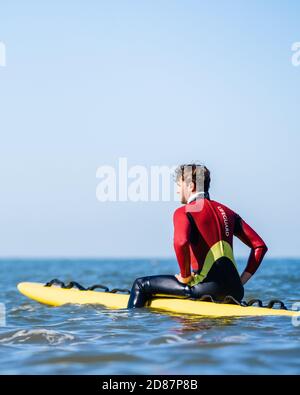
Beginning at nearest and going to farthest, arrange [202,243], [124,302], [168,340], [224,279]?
[168,340] → [202,243] → [224,279] → [124,302]

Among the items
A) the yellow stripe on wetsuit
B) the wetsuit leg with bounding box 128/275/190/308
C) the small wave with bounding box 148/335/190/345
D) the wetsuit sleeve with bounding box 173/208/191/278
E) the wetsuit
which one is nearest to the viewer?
the small wave with bounding box 148/335/190/345

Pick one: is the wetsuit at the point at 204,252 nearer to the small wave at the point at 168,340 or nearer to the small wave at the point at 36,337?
the small wave at the point at 168,340

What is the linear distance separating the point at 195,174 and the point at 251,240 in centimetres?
114

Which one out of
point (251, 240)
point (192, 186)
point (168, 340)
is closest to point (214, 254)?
point (251, 240)

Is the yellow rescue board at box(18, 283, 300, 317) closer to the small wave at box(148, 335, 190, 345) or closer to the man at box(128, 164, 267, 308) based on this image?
the man at box(128, 164, 267, 308)

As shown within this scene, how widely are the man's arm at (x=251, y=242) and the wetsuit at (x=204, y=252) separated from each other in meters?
0.01

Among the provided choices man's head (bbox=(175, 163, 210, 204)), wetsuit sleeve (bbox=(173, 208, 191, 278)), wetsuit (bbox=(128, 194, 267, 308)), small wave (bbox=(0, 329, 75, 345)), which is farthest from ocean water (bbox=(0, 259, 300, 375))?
man's head (bbox=(175, 163, 210, 204))

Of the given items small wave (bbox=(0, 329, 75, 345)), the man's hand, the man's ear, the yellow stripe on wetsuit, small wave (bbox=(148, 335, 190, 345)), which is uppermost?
the man's ear

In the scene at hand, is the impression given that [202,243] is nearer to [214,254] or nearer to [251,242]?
[214,254]

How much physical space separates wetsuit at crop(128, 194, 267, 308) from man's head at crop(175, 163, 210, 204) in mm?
110

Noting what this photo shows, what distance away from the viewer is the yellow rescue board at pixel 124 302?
748 cm

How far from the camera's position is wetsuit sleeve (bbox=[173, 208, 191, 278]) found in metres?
7.28

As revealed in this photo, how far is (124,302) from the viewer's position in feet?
28.3

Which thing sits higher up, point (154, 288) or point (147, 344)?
point (154, 288)
